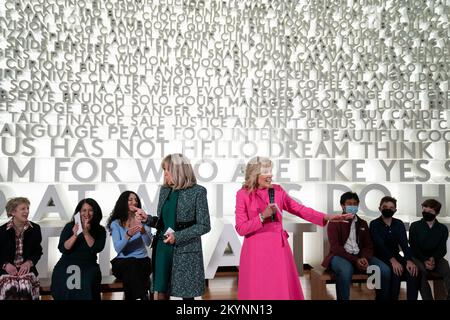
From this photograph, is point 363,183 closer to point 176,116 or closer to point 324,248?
point 324,248

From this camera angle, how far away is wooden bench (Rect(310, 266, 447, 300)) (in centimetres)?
324

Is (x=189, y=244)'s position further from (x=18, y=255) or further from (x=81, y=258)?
(x=18, y=255)

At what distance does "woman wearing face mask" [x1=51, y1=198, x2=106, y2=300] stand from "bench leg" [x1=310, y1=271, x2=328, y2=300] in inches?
71.8

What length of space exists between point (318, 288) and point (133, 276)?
5.15ft

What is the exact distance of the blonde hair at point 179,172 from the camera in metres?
2.79

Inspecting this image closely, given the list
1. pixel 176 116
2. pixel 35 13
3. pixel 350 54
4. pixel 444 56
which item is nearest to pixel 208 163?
pixel 176 116

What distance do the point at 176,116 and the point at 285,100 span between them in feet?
3.55

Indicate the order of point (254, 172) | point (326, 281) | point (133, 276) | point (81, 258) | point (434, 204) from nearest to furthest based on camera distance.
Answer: point (254, 172), point (133, 276), point (81, 258), point (326, 281), point (434, 204)

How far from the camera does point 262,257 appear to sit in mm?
2719

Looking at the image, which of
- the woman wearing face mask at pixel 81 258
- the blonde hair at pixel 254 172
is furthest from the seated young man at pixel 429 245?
the woman wearing face mask at pixel 81 258

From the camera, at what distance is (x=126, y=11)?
374 cm

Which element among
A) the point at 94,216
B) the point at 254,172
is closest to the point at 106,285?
the point at 94,216

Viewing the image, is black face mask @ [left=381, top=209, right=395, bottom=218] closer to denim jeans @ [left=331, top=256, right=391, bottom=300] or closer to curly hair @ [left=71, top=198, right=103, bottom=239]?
denim jeans @ [left=331, top=256, right=391, bottom=300]

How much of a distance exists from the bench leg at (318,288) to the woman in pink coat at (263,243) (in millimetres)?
557
